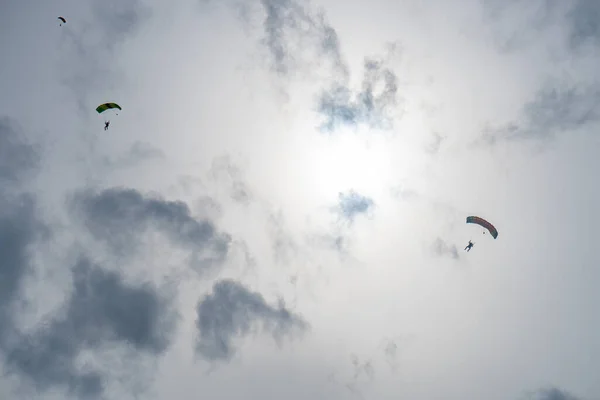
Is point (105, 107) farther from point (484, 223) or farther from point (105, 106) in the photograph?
point (484, 223)

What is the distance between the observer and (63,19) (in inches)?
4213

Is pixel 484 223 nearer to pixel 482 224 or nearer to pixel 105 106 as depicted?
pixel 482 224

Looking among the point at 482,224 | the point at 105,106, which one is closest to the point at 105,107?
the point at 105,106

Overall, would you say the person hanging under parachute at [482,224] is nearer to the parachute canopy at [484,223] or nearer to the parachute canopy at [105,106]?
the parachute canopy at [484,223]

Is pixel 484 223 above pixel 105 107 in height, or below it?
below

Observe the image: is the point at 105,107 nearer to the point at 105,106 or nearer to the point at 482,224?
the point at 105,106

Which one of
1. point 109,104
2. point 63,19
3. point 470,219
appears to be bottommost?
point 470,219

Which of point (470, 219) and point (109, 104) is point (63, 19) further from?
point (470, 219)

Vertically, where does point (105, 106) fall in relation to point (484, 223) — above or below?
above

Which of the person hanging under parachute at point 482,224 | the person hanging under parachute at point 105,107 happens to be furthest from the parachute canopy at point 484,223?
the person hanging under parachute at point 105,107

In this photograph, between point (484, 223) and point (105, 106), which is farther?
point (484, 223)

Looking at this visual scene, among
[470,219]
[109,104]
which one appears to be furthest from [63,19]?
[470,219]

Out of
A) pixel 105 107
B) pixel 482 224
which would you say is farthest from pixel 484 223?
pixel 105 107

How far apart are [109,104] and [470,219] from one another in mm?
96526
